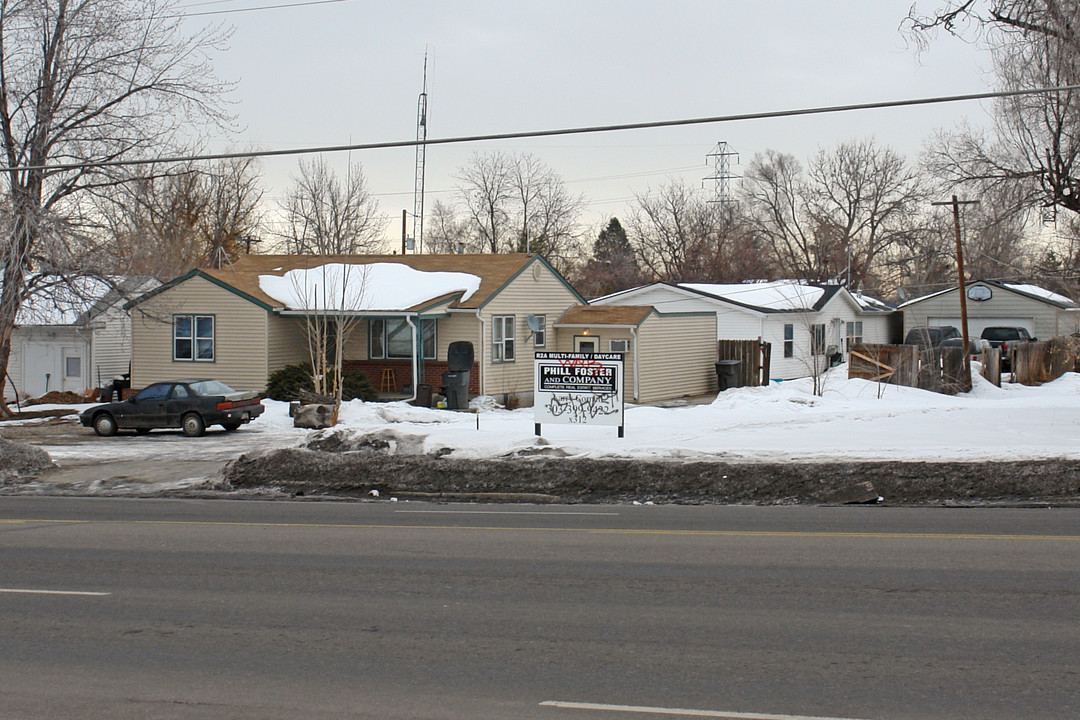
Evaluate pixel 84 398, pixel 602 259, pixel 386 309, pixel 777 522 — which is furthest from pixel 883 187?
pixel 777 522

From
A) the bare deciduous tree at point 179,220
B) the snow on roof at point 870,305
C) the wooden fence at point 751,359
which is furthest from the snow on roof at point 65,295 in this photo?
the snow on roof at point 870,305

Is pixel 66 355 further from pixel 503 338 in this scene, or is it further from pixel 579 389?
pixel 579 389

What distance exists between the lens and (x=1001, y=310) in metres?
53.2

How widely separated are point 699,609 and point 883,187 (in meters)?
68.2

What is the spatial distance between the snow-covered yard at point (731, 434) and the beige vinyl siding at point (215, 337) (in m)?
3.88

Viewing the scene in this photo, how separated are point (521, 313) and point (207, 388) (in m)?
11.5

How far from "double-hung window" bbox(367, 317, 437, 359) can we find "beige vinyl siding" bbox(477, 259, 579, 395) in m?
1.81

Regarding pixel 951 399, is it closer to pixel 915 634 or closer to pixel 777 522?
pixel 777 522

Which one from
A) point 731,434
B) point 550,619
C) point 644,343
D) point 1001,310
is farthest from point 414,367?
point 1001,310

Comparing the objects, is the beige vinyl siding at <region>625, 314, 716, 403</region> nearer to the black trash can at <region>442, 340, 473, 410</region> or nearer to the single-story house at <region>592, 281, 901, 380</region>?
the single-story house at <region>592, 281, 901, 380</region>

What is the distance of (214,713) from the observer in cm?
575

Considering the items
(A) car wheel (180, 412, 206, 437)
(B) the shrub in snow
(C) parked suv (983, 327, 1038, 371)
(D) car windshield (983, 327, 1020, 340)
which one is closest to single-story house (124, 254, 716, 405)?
(B) the shrub in snow

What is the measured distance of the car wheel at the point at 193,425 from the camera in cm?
2506

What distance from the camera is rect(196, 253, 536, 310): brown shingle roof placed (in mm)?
32469
